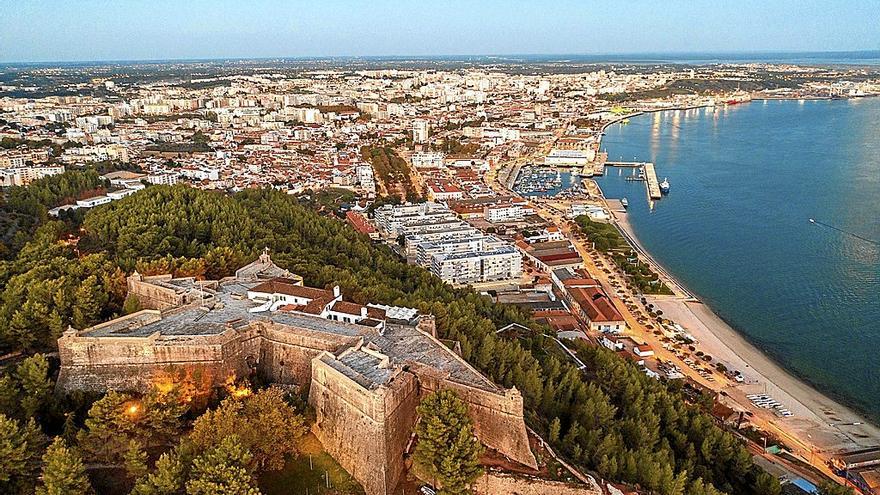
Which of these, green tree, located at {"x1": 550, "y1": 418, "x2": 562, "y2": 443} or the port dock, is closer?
green tree, located at {"x1": 550, "y1": 418, "x2": 562, "y2": 443}

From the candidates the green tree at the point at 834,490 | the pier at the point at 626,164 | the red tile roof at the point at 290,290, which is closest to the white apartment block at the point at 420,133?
the pier at the point at 626,164

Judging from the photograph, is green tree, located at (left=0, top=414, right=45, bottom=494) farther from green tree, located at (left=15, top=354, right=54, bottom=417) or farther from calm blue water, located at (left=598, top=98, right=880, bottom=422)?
calm blue water, located at (left=598, top=98, right=880, bottom=422)

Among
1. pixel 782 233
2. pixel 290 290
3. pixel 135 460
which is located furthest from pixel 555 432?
pixel 782 233

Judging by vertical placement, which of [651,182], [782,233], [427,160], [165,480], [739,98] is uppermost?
[739,98]

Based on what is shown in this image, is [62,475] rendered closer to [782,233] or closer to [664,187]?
[782,233]

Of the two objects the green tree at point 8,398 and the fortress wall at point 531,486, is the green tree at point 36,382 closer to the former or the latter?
the green tree at point 8,398

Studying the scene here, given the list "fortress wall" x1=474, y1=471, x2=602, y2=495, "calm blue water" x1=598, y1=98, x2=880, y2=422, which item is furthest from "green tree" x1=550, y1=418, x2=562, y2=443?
"calm blue water" x1=598, y1=98, x2=880, y2=422
